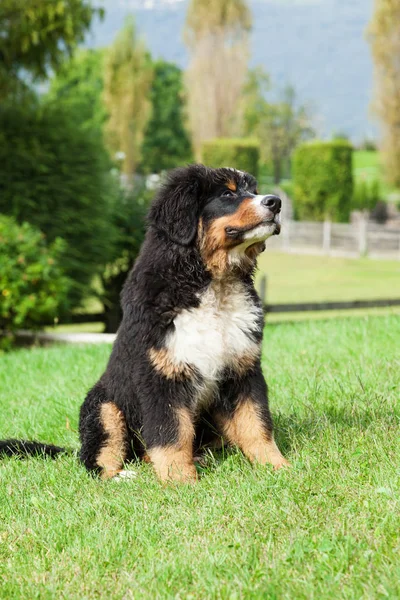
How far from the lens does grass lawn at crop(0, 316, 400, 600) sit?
2.91m

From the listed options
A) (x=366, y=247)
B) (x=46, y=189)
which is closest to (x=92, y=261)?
(x=46, y=189)

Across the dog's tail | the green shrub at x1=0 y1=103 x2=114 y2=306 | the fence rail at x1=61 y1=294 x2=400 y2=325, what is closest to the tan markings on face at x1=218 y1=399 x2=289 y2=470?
the dog's tail

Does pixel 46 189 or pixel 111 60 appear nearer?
pixel 46 189

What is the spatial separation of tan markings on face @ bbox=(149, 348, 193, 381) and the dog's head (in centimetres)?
52

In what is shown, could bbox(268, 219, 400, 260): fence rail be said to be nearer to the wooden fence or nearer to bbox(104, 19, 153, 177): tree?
the wooden fence

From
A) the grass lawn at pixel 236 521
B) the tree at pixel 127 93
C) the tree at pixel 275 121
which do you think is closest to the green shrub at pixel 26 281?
the grass lawn at pixel 236 521

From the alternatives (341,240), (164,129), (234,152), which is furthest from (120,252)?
(164,129)

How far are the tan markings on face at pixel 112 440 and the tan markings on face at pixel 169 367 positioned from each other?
0.56m

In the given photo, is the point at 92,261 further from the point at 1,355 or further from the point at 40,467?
the point at 40,467

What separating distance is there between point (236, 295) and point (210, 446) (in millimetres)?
926

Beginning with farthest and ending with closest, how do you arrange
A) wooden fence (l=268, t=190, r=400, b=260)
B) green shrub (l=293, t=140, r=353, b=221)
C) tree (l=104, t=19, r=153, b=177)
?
1. tree (l=104, t=19, r=153, b=177)
2. green shrub (l=293, t=140, r=353, b=221)
3. wooden fence (l=268, t=190, r=400, b=260)

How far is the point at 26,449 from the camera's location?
4.86 m

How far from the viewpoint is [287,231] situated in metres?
29.6

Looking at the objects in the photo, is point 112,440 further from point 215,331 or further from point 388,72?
point 388,72
